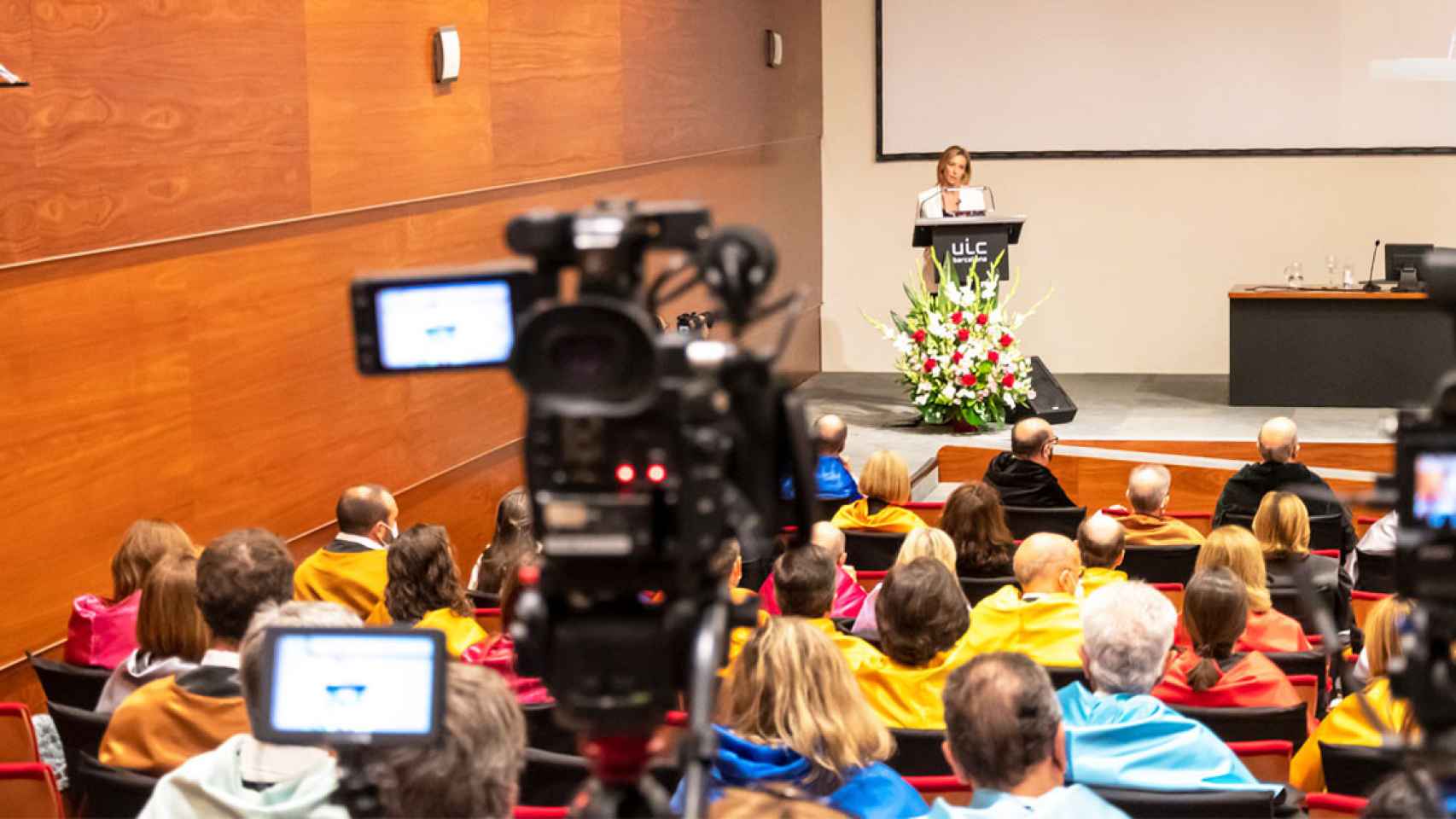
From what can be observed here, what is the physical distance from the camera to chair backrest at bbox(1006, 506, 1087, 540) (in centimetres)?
681

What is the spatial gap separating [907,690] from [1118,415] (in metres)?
7.18

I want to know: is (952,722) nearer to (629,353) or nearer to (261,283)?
(629,353)

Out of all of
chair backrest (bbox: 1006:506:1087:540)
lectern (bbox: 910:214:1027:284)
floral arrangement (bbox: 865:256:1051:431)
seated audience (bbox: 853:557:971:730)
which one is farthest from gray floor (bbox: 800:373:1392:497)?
seated audience (bbox: 853:557:971:730)

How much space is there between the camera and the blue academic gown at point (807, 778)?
3.02m

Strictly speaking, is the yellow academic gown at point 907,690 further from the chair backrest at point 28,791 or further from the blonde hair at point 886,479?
the blonde hair at point 886,479

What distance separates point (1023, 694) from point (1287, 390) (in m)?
8.81

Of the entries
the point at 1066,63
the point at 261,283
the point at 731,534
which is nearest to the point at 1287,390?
the point at 1066,63

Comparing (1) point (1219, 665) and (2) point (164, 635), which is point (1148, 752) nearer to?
(1) point (1219, 665)

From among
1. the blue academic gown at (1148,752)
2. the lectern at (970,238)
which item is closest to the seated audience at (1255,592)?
Result: the blue academic gown at (1148,752)

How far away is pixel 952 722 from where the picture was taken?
275 cm

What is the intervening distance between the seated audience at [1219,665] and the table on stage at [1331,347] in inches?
276

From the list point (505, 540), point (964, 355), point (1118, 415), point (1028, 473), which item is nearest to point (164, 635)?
point (505, 540)

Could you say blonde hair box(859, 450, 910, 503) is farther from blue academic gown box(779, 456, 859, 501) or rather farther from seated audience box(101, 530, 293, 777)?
seated audience box(101, 530, 293, 777)

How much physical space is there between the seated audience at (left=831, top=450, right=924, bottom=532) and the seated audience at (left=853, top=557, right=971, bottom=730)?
2.31 meters
